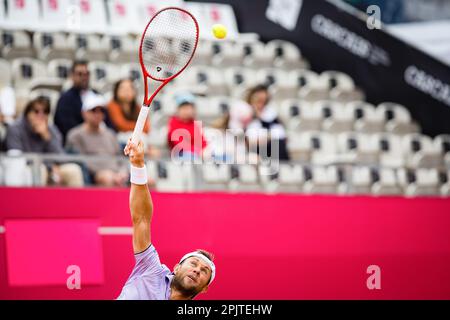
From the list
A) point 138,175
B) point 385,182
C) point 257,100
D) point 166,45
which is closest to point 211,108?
point 257,100

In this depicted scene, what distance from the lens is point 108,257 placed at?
6.93m

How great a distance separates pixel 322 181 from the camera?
7902mm

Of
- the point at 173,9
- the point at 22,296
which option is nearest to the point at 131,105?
the point at 22,296

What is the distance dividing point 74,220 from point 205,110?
2.61 meters

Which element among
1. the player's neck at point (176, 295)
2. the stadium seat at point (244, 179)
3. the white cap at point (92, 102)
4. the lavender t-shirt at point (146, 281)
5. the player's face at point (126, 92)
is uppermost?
the player's face at point (126, 92)

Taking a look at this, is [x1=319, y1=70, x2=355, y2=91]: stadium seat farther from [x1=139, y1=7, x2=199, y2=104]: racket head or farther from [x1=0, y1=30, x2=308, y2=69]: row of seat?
[x1=139, y1=7, x2=199, y2=104]: racket head

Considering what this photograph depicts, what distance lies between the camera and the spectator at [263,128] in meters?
8.10

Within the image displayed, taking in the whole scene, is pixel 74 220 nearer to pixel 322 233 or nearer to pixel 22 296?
pixel 22 296

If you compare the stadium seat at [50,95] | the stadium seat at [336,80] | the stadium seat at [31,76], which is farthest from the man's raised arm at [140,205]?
the stadium seat at [336,80]

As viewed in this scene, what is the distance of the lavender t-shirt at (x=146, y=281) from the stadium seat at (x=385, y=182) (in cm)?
334

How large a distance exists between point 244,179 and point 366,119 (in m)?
2.55

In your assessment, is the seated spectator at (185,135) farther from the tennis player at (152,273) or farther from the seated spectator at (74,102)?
the tennis player at (152,273)

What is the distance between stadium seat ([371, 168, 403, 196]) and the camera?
8.09 metres

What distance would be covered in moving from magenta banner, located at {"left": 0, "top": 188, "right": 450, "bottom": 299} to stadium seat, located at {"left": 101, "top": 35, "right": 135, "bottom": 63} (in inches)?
114
